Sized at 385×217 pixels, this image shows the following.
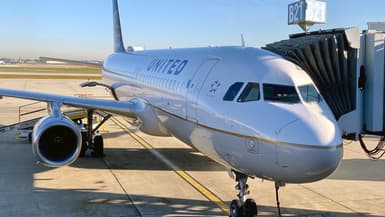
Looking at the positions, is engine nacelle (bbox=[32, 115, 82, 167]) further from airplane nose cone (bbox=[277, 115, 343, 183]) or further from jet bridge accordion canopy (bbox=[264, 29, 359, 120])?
airplane nose cone (bbox=[277, 115, 343, 183])

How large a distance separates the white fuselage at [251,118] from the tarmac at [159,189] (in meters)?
1.48

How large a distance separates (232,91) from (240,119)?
0.77 metres

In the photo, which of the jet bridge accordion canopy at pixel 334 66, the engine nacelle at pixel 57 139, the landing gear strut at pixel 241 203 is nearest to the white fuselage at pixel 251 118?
the landing gear strut at pixel 241 203

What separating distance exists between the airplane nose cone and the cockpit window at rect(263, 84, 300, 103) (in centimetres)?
70

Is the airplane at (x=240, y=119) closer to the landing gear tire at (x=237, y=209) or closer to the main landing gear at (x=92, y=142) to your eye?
the landing gear tire at (x=237, y=209)

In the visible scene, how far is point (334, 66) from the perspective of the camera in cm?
934

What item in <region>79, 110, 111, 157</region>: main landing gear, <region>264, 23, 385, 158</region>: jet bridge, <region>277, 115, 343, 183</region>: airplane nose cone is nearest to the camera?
<region>277, 115, 343, 183</region>: airplane nose cone

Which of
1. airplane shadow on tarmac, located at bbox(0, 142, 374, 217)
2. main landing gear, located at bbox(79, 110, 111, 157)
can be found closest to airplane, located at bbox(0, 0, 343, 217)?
airplane shadow on tarmac, located at bbox(0, 142, 374, 217)

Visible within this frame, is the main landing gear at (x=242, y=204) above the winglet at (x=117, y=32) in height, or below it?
below

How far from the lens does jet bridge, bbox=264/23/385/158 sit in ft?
30.4

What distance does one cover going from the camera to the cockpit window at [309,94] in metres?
7.72

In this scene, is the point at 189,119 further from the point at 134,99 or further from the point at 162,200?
the point at 134,99

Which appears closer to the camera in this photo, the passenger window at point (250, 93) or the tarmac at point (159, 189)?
the passenger window at point (250, 93)

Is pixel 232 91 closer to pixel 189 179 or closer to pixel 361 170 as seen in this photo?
pixel 189 179
